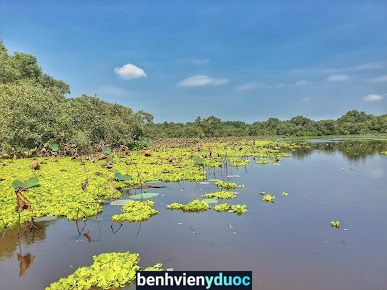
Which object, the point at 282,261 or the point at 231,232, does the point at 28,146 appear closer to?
the point at 231,232

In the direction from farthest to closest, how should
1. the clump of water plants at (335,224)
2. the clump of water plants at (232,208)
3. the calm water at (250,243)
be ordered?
the clump of water plants at (232,208) → the clump of water plants at (335,224) → the calm water at (250,243)

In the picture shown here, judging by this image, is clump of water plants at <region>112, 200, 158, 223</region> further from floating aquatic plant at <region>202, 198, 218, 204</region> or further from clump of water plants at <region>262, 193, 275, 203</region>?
clump of water plants at <region>262, 193, 275, 203</region>

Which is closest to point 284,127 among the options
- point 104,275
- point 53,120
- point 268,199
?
point 53,120

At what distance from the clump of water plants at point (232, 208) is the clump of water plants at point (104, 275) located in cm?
633

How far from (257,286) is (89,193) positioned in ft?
39.9

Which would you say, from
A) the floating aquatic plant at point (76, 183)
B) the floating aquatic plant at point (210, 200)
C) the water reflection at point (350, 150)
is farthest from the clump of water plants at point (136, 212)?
the water reflection at point (350, 150)

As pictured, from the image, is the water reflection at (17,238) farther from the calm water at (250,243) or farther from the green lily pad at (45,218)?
the green lily pad at (45,218)

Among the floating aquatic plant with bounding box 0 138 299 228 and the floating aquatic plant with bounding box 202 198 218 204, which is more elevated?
the floating aquatic plant with bounding box 0 138 299 228

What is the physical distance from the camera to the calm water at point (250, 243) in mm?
9773

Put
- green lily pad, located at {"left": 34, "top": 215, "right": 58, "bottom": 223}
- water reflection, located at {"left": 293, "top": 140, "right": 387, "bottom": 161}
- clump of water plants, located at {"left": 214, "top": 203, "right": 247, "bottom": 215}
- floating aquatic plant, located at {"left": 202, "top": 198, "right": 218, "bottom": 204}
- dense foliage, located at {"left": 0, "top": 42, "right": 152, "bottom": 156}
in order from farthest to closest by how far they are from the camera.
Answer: water reflection, located at {"left": 293, "top": 140, "right": 387, "bottom": 161} → dense foliage, located at {"left": 0, "top": 42, "right": 152, "bottom": 156} → floating aquatic plant, located at {"left": 202, "top": 198, "right": 218, "bottom": 204} → clump of water plants, located at {"left": 214, "top": 203, "right": 247, "bottom": 215} → green lily pad, located at {"left": 34, "top": 215, "right": 58, "bottom": 223}

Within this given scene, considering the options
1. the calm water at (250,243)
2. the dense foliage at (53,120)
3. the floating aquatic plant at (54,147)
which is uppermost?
the dense foliage at (53,120)

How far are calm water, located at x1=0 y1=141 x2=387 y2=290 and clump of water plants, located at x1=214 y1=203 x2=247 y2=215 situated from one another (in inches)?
12.8

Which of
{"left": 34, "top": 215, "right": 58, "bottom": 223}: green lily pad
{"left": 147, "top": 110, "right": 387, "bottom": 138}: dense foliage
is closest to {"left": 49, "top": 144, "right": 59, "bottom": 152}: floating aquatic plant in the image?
{"left": 34, "top": 215, "right": 58, "bottom": 223}: green lily pad

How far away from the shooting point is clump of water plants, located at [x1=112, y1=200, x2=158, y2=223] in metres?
14.8
